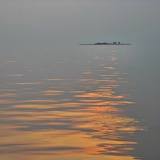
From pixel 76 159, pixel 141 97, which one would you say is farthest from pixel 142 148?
pixel 141 97

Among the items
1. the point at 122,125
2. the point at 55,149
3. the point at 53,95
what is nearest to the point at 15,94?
the point at 53,95

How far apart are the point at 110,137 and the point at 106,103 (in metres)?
9.47

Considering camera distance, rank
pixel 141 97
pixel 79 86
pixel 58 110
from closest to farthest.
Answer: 1. pixel 58 110
2. pixel 141 97
3. pixel 79 86

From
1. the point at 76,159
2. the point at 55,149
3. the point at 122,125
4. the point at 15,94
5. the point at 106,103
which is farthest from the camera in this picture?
the point at 15,94

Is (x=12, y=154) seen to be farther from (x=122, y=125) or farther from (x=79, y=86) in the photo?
(x=79, y=86)

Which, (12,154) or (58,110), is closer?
(12,154)

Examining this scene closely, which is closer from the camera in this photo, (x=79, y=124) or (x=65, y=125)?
(x=65, y=125)

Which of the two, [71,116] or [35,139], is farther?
[71,116]

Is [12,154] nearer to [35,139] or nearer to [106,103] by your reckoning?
[35,139]

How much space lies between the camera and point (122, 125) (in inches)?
759

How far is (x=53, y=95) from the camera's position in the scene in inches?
1171

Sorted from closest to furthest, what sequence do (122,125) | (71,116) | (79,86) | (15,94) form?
(122,125)
(71,116)
(15,94)
(79,86)

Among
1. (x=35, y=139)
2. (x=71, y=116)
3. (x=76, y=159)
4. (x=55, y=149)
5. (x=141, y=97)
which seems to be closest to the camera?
(x=76, y=159)

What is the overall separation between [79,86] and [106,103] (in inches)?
396
